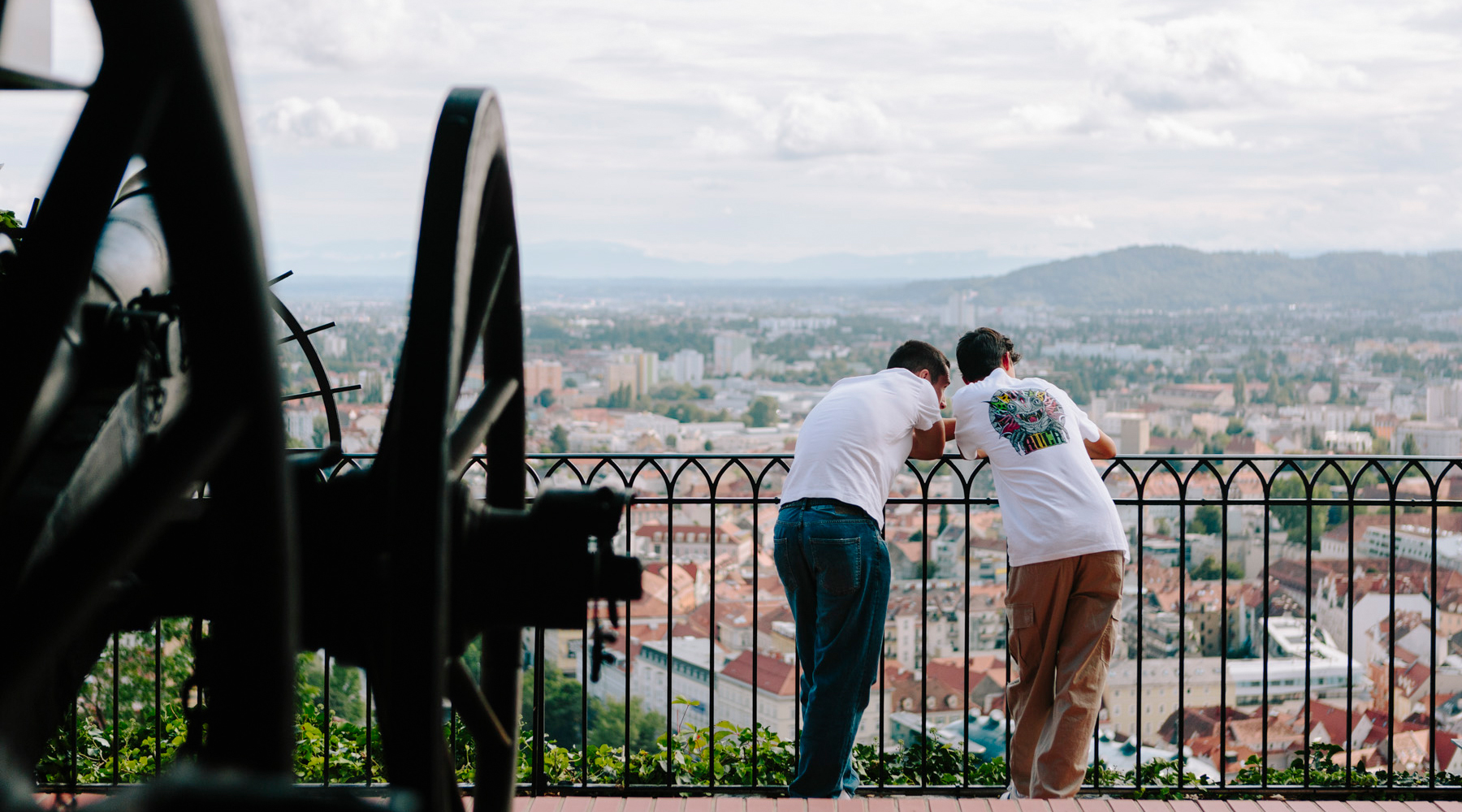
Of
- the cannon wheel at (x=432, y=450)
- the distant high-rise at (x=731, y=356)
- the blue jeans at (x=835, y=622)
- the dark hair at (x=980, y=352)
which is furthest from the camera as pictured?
the distant high-rise at (x=731, y=356)

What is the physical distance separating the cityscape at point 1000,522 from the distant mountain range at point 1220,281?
612 millimetres

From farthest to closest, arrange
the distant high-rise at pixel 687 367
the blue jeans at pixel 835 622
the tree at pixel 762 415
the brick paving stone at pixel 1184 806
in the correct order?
the distant high-rise at pixel 687 367, the tree at pixel 762 415, the blue jeans at pixel 835 622, the brick paving stone at pixel 1184 806

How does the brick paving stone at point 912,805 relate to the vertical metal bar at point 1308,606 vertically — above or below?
below

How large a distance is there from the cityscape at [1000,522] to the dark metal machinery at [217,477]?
0.71 m

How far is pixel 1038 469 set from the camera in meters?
4.33

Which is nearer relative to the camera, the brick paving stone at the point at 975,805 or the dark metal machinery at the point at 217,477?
the dark metal machinery at the point at 217,477

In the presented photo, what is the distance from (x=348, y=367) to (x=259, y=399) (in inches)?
908

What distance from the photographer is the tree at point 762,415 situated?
94.7 feet

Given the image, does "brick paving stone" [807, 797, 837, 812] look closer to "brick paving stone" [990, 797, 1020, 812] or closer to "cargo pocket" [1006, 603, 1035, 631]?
"brick paving stone" [990, 797, 1020, 812]

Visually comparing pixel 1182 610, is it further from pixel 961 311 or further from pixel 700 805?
pixel 961 311

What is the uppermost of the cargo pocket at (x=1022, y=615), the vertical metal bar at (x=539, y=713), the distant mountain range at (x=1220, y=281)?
the distant mountain range at (x=1220, y=281)

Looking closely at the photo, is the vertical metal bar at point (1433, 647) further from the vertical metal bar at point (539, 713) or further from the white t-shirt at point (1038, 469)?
the vertical metal bar at point (539, 713)

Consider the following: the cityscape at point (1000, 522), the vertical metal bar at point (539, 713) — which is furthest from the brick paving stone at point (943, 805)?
the vertical metal bar at point (539, 713)

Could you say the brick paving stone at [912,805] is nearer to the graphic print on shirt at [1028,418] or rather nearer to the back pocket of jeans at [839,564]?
the back pocket of jeans at [839,564]
